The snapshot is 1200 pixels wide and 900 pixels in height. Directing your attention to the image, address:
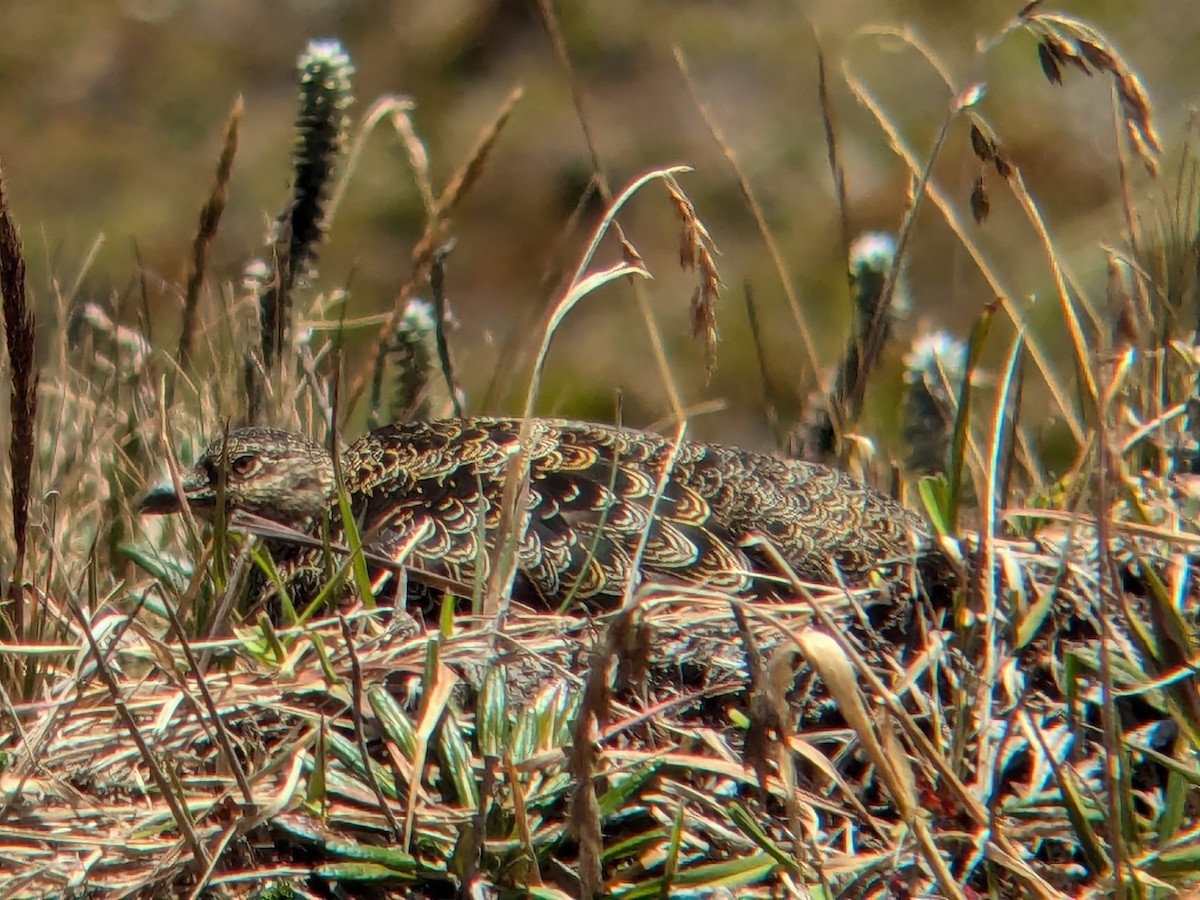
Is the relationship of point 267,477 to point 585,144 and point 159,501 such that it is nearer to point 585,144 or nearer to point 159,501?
point 159,501

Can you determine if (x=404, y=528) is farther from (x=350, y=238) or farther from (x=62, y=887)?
(x=350, y=238)

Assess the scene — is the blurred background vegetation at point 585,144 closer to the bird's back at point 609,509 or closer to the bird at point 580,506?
the bird at point 580,506

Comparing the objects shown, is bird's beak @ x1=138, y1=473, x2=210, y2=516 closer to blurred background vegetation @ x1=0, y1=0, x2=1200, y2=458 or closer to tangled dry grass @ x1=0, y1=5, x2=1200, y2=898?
tangled dry grass @ x1=0, y1=5, x2=1200, y2=898

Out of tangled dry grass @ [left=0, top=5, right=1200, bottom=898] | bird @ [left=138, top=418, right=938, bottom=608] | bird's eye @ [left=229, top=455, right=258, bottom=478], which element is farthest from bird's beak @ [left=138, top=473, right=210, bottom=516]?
tangled dry grass @ [left=0, top=5, right=1200, bottom=898]

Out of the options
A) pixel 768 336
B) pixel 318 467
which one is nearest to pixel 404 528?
pixel 318 467

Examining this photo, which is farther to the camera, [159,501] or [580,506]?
[159,501]

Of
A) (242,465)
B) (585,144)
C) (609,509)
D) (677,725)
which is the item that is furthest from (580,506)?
(585,144)

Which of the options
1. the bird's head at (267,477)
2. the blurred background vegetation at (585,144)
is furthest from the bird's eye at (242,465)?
the blurred background vegetation at (585,144)
